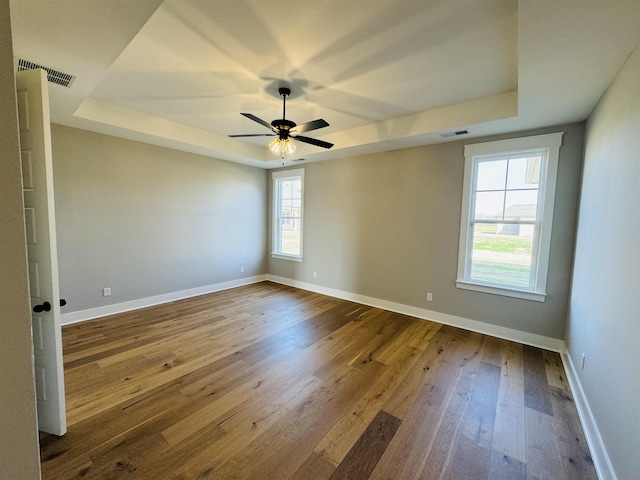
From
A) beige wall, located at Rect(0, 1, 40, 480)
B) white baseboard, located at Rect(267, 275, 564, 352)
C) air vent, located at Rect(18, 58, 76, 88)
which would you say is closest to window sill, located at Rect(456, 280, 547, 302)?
white baseboard, located at Rect(267, 275, 564, 352)

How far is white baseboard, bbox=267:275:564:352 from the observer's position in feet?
10.3

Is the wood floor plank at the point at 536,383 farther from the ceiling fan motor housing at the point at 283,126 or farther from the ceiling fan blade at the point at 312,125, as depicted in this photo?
the ceiling fan motor housing at the point at 283,126

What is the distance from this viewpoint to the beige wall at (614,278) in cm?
141

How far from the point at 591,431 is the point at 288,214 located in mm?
5092

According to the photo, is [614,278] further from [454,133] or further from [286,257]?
[286,257]

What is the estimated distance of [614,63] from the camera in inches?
70.7

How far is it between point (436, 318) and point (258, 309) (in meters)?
2.70

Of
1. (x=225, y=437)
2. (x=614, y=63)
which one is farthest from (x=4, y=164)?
(x=614, y=63)

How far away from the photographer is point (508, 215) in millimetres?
3342

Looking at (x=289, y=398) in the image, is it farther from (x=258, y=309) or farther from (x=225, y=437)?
(x=258, y=309)

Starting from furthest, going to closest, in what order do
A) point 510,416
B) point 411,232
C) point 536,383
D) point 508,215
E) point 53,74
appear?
point 411,232 → point 508,215 → point 536,383 → point 53,74 → point 510,416

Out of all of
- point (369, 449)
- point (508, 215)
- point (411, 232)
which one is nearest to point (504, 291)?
point (508, 215)

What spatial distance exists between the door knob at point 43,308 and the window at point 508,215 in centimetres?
413

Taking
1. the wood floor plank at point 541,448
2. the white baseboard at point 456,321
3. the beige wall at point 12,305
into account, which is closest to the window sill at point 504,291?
the white baseboard at point 456,321
